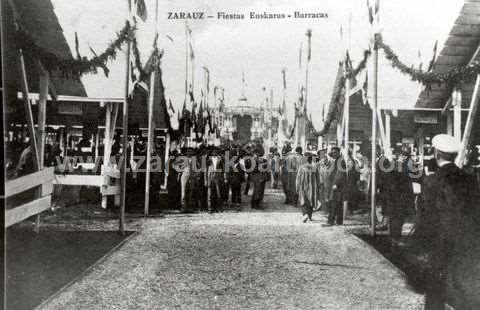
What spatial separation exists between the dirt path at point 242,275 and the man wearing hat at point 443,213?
389 millimetres

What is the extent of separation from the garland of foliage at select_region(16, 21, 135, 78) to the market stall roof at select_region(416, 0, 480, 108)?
3.72m

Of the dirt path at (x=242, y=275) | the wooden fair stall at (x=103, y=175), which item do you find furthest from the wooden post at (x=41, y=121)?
the dirt path at (x=242, y=275)

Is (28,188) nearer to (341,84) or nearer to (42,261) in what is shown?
(42,261)

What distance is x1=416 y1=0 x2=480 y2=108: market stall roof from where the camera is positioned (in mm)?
5227

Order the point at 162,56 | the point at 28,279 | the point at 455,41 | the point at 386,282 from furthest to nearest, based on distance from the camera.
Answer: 1. the point at 162,56
2. the point at 455,41
3. the point at 386,282
4. the point at 28,279

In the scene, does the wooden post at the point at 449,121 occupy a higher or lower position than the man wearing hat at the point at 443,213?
higher

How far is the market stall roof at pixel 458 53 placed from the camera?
5227 mm

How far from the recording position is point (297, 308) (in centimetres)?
367

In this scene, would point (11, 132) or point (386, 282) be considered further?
point (11, 132)

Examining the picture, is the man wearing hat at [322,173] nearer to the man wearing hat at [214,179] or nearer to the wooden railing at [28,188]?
the man wearing hat at [214,179]

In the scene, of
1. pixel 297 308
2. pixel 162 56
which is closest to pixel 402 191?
pixel 297 308

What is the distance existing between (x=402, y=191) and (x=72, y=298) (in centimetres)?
443

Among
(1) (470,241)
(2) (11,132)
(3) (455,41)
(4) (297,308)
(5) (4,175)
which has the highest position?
(3) (455,41)

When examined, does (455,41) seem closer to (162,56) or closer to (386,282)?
(386,282)
